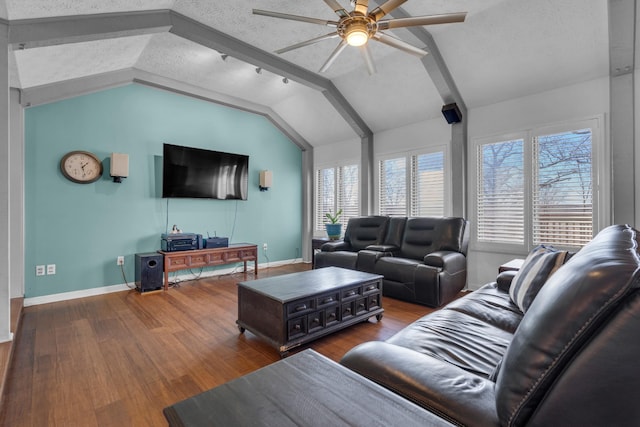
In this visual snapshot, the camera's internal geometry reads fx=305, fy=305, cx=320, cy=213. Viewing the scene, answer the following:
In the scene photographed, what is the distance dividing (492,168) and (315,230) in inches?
139

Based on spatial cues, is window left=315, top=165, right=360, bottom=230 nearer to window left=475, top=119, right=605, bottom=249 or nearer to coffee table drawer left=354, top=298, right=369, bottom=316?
window left=475, top=119, right=605, bottom=249

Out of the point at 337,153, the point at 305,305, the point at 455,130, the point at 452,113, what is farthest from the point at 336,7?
the point at 337,153

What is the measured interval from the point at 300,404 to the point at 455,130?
4339 mm

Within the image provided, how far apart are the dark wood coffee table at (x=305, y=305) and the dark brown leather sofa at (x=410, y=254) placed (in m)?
0.71

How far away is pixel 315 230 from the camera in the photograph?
255 inches

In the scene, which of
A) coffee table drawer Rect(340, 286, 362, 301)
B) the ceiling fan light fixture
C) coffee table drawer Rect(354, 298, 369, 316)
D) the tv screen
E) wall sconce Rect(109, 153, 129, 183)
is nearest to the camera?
the ceiling fan light fixture

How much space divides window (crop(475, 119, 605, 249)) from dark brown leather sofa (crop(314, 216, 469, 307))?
52cm

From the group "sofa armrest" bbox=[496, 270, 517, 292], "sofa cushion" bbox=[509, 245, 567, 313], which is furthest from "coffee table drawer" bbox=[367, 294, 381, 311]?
"sofa cushion" bbox=[509, 245, 567, 313]

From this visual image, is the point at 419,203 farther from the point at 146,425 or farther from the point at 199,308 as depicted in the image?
the point at 146,425

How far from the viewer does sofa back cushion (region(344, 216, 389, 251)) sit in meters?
4.65

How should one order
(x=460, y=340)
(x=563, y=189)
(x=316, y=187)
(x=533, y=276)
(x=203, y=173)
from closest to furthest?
(x=460, y=340), (x=533, y=276), (x=563, y=189), (x=203, y=173), (x=316, y=187)

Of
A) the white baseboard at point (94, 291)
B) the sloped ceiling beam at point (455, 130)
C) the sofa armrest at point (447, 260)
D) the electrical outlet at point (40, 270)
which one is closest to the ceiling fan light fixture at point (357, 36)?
the sloped ceiling beam at point (455, 130)

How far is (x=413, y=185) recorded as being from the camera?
490 centimetres

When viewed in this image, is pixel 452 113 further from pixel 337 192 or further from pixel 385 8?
pixel 337 192
